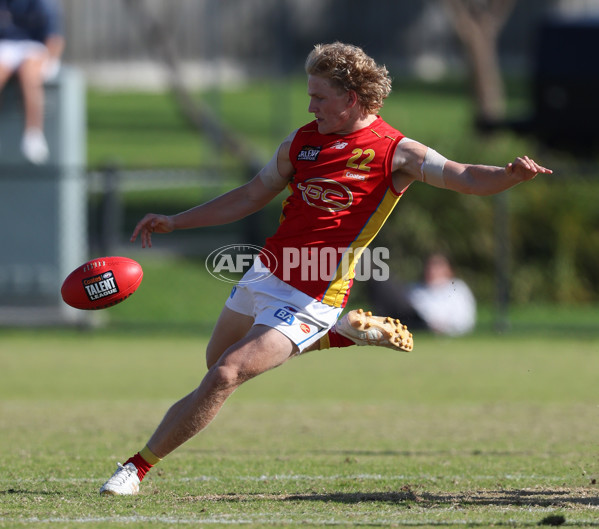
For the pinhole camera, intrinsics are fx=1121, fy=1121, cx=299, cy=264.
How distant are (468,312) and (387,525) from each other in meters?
9.86

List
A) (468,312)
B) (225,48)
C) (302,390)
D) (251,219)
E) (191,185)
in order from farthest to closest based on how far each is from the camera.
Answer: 1. (225,48)
2. (191,185)
3. (251,219)
4. (468,312)
5. (302,390)

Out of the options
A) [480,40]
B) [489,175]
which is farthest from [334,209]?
[480,40]

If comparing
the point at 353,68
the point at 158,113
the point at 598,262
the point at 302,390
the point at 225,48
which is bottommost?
the point at 302,390

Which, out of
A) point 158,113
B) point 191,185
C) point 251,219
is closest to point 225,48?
point 158,113

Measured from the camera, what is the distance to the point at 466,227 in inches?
678

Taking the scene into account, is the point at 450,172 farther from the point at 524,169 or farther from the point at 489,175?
the point at 524,169

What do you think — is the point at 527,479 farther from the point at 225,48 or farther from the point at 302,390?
the point at 225,48

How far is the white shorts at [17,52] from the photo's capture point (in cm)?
1548

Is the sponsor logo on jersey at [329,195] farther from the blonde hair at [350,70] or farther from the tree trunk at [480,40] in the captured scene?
the tree trunk at [480,40]

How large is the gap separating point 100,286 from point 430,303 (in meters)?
8.89

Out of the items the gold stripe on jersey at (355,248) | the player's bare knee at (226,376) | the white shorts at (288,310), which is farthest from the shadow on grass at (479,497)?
the gold stripe on jersey at (355,248)

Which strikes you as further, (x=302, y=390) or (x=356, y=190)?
(x=302, y=390)

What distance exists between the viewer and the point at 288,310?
5922mm

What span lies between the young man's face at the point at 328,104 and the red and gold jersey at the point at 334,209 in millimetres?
102
